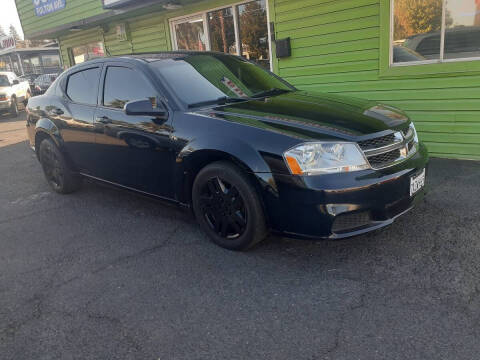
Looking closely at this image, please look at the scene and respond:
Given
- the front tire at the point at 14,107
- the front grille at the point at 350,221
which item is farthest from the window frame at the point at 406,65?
the front tire at the point at 14,107

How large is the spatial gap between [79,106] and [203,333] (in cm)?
307

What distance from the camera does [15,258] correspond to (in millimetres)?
3514

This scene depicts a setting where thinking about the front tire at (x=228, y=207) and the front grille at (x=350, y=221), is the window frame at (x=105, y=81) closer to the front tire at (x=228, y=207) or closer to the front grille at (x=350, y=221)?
the front tire at (x=228, y=207)

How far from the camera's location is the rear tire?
485 centimetres

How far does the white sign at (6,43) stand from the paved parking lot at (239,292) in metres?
31.2

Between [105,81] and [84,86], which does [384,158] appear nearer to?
[105,81]

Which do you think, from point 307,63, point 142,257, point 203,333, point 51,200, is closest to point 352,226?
point 203,333

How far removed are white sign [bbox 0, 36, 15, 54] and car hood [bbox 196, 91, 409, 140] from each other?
32.2m

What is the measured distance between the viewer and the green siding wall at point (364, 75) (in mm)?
5336

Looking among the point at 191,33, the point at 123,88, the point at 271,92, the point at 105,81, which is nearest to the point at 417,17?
the point at 271,92


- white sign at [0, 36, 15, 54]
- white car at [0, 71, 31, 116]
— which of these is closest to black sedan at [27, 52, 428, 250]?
white car at [0, 71, 31, 116]

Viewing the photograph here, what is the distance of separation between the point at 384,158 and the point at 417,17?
3.48 meters

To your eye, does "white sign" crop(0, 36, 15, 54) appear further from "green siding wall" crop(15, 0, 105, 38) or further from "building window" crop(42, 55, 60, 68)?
"green siding wall" crop(15, 0, 105, 38)

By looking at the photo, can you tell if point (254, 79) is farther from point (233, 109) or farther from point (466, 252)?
point (466, 252)
